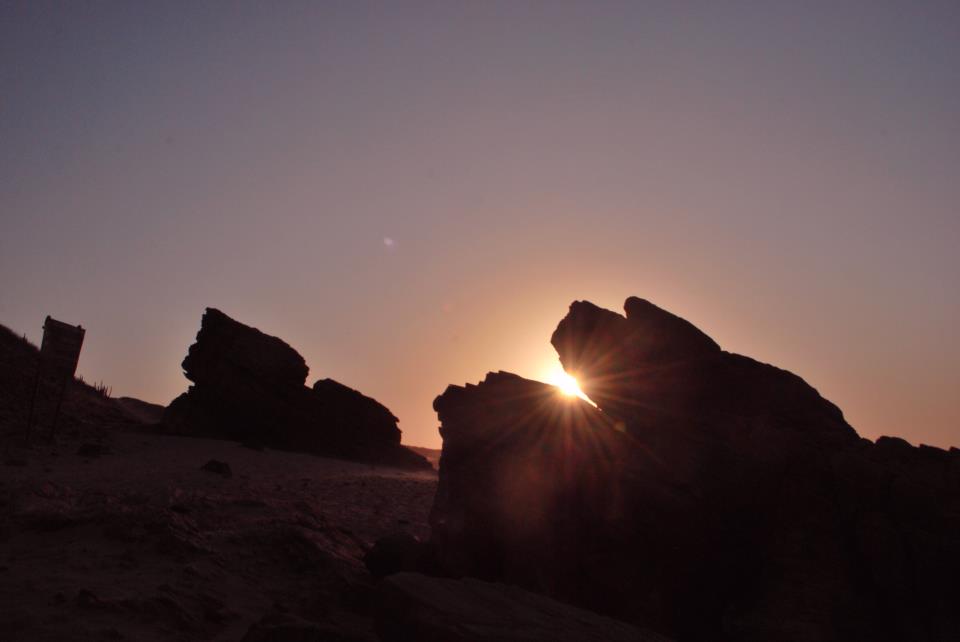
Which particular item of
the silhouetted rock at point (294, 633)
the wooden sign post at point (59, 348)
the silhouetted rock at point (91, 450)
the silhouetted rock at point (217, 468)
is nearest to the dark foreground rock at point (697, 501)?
the silhouetted rock at point (294, 633)

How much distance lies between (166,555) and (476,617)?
539 cm

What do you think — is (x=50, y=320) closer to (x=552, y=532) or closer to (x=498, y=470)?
(x=498, y=470)

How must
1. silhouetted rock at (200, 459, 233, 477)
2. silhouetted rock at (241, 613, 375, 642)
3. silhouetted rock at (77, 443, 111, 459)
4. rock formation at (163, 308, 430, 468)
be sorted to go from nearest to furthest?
silhouetted rock at (241, 613, 375, 642) < silhouetted rock at (200, 459, 233, 477) < silhouetted rock at (77, 443, 111, 459) < rock formation at (163, 308, 430, 468)

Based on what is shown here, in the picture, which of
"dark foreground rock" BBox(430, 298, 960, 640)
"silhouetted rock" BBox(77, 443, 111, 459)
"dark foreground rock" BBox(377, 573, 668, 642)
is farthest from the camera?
"silhouetted rock" BBox(77, 443, 111, 459)

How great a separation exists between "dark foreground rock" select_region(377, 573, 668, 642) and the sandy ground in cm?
52

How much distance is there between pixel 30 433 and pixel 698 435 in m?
19.1

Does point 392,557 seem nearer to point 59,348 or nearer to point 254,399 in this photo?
point 59,348

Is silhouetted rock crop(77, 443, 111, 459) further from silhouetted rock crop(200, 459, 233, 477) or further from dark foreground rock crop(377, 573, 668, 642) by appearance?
dark foreground rock crop(377, 573, 668, 642)

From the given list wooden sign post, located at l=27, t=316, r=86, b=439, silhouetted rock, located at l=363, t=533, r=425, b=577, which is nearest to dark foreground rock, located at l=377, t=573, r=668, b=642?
silhouetted rock, located at l=363, t=533, r=425, b=577

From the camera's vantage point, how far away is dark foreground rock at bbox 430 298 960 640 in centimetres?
954

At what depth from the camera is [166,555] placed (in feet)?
34.3

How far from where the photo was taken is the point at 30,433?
833 inches

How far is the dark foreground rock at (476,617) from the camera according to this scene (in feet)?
23.3

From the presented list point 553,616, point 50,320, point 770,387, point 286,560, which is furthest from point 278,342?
point 553,616
